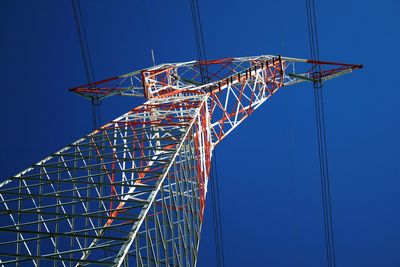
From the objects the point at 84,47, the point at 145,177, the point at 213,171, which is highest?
the point at 84,47

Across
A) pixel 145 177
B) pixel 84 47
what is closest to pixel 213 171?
pixel 84 47

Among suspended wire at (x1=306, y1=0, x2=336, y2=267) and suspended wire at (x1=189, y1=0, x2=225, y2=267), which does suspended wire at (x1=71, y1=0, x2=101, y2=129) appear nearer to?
suspended wire at (x1=189, y1=0, x2=225, y2=267)

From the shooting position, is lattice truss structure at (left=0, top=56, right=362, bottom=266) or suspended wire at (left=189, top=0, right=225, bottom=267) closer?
lattice truss structure at (left=0, top=56, right=362, bottom=266)

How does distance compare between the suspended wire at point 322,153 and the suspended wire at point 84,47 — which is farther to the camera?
the suspended wire at point 322,153

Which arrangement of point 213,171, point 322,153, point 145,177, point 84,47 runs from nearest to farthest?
point 145,177 < point 84,47 < point 213,171 < point 322,153

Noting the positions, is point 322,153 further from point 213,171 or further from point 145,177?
point 145,177

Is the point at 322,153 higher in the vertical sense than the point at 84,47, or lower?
lower

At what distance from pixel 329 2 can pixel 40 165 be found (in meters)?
34.5

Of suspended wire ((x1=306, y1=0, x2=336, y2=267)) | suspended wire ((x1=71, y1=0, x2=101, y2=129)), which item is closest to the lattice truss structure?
suspended wire ((x1=71, y1=0, x2=101, y2=129))

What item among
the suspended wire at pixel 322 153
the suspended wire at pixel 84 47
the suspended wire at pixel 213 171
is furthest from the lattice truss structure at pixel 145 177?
the suspended wire at pixel 322 153

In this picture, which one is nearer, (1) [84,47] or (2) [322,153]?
(1) [84,47]

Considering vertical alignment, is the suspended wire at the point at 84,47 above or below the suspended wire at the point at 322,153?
above

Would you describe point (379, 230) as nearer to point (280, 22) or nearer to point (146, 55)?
point (280, 22)

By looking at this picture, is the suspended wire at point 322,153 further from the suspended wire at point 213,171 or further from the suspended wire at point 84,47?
the suspended wire at point 84,47
